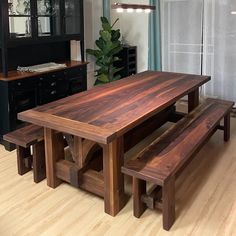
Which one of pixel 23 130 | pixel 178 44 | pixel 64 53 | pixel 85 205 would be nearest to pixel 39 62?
pixel 64 53

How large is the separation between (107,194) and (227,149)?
172 centimetres

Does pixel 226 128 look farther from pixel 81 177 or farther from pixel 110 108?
pixel 81 177

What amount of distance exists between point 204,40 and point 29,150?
3.11 m

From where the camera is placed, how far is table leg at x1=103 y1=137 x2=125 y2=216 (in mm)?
2356

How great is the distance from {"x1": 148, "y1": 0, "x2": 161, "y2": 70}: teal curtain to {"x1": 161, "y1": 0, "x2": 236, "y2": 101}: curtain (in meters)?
0.09

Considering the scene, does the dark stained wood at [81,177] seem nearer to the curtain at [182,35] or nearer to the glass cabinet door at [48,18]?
the glass cabinet door at [48,18]

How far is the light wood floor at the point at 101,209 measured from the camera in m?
2.27

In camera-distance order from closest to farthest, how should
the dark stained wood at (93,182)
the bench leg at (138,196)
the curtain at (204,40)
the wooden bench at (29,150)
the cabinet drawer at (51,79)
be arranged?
the bench leg at (138,196)
the dark stained wood at (93,182)
the wooden bench at (29,150)
the cabinet drawer at (51,79)
the curtain at (204,40)

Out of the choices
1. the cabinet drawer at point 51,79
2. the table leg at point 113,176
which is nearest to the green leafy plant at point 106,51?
the cabinet drawer at point 51,79

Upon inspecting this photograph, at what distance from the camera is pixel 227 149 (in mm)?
3568

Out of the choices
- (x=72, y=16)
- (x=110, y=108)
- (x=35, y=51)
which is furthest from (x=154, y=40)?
(x=110, y=108)

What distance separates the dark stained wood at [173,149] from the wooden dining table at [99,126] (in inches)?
8.2

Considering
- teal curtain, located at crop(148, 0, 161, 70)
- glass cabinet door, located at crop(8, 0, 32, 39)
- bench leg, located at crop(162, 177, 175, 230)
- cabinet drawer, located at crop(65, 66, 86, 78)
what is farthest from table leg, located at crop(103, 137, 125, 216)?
teal curtain, located at crop(148, 0, 161, 70)

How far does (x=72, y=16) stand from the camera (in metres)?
4.54
